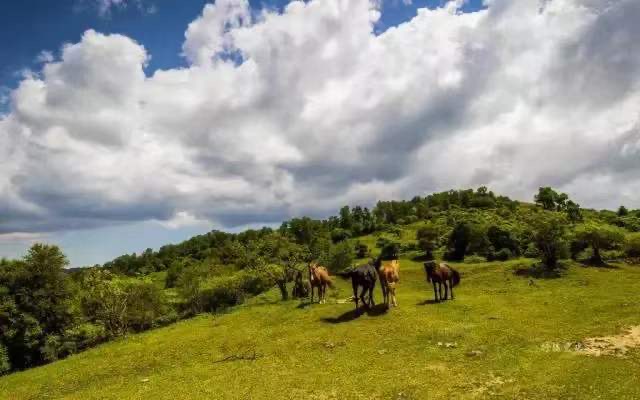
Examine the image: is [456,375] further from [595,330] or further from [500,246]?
[500,246]

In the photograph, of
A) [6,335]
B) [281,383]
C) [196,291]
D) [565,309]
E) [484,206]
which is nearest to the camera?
[281,383]

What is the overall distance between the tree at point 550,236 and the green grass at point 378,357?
1419 centimetres

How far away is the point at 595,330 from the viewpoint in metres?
27.7

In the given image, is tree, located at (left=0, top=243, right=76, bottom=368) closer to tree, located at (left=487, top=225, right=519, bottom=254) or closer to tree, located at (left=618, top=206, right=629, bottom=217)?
tree, located at (left=487, top=225, right=519, bottom=254)

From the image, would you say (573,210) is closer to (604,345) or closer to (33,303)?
(604,345)

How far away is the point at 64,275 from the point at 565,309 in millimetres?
56251

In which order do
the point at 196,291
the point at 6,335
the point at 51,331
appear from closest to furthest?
the point at 6,335 < the point at 51,331 < the point at 196,291

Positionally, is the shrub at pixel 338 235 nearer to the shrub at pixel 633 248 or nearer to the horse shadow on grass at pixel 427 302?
the shrub at pixel 633 248

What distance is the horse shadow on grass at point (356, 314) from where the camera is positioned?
3581 centimetres

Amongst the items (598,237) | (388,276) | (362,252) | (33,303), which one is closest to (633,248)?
(598,237)

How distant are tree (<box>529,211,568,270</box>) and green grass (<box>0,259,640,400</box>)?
14.2 meters

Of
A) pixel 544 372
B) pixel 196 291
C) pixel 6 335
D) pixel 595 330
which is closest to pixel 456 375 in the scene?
pixel 544 372

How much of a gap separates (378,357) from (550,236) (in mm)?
47340

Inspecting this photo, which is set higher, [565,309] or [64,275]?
[64,275]
